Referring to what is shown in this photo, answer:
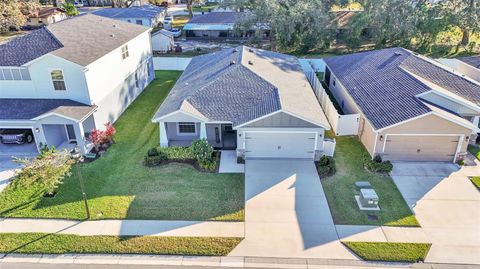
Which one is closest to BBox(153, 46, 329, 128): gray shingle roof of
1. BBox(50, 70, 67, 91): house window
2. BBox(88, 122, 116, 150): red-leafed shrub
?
BBox(88, 122, 116, 150): red-leafed shrub

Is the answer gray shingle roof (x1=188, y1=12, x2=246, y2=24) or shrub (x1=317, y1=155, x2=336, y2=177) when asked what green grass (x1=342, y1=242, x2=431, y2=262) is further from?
gray shingle roof (x1=188, y1=12, x2=246, y2=24)

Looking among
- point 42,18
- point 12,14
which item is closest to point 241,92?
point 12,14

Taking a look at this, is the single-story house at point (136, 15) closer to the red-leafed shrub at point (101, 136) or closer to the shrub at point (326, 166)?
the red-leafed shrub at point (101, 136)

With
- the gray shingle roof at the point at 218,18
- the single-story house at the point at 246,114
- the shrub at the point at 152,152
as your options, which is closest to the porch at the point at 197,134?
the single-story house at the point at 246,114

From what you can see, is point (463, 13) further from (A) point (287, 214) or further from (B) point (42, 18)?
(B) point (42, 18)

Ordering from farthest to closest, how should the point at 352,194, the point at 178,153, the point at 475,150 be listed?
the point at 475,150 → the point at 178,153 → the point at 352,194

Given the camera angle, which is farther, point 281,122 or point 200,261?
point 281,122
